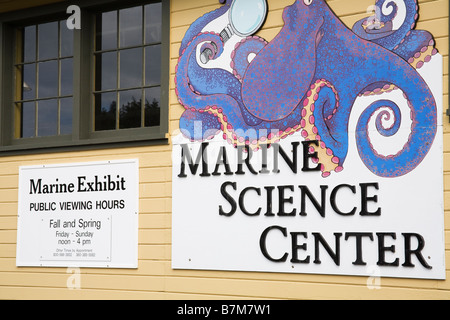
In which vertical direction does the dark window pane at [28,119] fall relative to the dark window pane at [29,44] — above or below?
below

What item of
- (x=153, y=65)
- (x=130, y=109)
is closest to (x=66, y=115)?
(x=130, y=109)

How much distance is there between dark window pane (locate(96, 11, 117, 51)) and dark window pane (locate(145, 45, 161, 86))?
45 cm

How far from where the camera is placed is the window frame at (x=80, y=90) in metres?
5.68

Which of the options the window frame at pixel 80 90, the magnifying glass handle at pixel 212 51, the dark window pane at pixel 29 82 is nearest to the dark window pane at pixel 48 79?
the dark window pane at pixel 29 82

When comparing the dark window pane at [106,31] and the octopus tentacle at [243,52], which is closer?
the octopus tentacle at [243,52]

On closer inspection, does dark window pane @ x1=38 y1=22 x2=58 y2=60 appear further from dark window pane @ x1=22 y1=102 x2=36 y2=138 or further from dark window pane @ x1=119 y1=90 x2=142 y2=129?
dark window pane @ x1=119 y1=90 x2=142 y2=129

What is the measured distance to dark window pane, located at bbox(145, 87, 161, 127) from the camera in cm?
581

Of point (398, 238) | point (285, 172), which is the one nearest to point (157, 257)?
point (285, 172)

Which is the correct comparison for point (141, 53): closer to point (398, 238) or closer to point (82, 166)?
point (82, 166)

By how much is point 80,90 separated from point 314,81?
2486 millimetres

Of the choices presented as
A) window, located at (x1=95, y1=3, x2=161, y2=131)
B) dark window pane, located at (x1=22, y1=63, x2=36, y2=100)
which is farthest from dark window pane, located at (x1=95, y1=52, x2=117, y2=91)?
dark window pane, located at (x1=22, y1=63, x2=36, y2=100)

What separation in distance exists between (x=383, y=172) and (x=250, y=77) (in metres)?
1.44

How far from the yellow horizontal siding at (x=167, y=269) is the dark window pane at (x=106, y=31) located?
2.60 ft

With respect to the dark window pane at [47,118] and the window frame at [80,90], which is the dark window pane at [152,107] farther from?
the dark window pane at [47,118]
